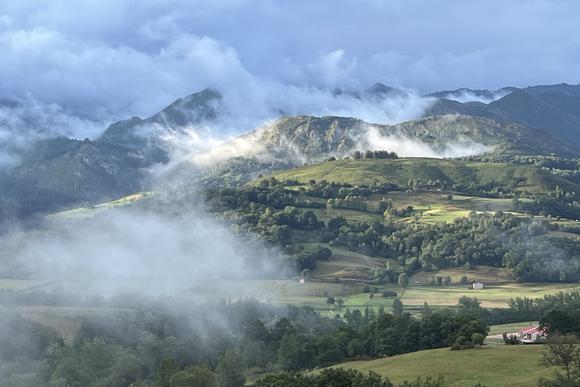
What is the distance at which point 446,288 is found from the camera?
192750 millimetres

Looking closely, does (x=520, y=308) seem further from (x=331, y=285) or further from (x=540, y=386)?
(x=540, y=386)

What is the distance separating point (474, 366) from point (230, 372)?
35.1m

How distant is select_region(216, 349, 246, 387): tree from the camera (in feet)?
327

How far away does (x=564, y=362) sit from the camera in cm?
6675

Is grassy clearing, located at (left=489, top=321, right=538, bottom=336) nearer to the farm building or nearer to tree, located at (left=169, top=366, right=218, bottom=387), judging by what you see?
the farm building

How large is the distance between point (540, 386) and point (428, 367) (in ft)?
76.8

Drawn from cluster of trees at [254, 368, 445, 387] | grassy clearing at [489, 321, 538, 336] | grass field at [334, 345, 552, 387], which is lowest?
grassy clearing at [489, 321, 538, 336]

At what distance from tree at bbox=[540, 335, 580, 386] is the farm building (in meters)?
31.8

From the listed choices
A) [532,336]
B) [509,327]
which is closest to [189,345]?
[532,336]

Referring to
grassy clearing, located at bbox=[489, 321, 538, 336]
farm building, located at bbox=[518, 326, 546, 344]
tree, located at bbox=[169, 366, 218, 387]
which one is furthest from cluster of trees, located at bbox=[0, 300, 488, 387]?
grassy clearing, located at bbox=[489, 321, 538, 336]

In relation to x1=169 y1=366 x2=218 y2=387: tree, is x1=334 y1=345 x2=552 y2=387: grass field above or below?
below

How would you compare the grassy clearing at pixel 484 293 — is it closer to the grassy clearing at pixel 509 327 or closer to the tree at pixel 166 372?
the grassy clearing at pixel 509 327

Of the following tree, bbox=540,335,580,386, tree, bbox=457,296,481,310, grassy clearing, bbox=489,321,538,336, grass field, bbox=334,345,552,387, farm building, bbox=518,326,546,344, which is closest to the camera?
tree, bbox=540,335,580,386

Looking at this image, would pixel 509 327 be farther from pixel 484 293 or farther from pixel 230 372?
pixel 230 372
